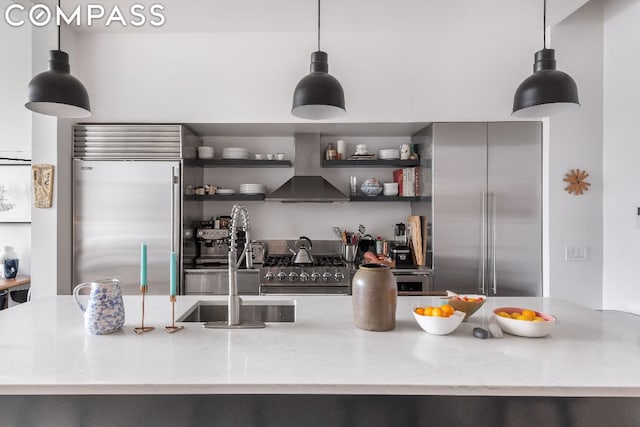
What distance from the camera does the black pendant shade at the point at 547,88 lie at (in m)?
1.63

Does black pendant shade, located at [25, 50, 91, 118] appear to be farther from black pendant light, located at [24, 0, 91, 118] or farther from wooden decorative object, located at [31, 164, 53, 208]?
wooden decorative object, located at [31, 164, 53, 208]

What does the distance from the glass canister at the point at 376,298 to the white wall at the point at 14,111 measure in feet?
13.1

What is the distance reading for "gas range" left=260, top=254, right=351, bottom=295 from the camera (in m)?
3.13

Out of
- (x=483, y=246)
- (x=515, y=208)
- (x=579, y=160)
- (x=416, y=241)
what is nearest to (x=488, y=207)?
(x=515, y=208)

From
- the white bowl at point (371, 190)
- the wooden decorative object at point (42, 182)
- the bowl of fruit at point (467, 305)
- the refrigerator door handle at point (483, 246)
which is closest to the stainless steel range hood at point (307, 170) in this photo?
the white bowl at point (371, 190)

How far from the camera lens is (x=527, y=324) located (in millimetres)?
1336

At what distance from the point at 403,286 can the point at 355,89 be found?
1.78 metres

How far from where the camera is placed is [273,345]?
129 centimetres

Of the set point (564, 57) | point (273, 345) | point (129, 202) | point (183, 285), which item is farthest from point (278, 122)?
point (564, 57)

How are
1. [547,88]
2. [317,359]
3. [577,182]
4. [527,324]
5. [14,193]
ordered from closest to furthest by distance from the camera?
[317,359], [527,324], [547,88], [577,182], [14,193]

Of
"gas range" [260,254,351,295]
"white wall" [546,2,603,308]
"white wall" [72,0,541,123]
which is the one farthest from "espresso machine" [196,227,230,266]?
"white wall" [546,2,603,308]

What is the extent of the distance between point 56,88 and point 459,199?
9.44 feet

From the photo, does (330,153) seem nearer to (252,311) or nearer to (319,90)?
(319,90)

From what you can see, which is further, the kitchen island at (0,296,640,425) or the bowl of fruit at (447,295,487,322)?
the bowl of fruit at (447,295,487,322)
